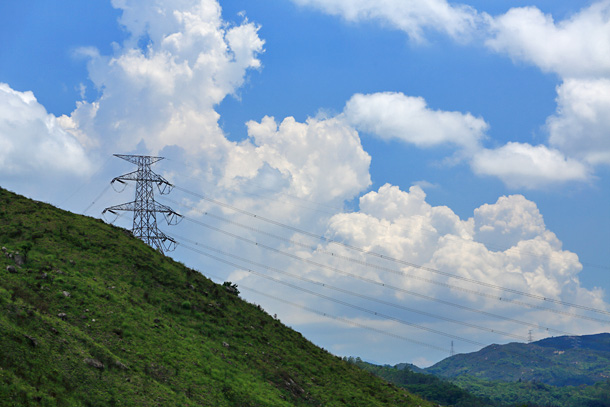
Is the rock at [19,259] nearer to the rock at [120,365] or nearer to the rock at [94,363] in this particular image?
the rock at [120,365]

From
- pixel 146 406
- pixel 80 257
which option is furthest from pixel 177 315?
pixel 146 406

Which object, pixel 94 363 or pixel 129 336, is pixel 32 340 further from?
pixel 129 336

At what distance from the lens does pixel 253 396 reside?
56.5 m

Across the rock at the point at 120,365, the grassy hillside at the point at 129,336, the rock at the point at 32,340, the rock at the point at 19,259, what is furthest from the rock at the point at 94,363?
the rock at the point at 19,259

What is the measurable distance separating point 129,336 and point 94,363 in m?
9.82

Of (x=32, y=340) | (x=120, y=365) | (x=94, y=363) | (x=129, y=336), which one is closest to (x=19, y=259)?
(x=129, y=336)

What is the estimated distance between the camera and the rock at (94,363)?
44.8m

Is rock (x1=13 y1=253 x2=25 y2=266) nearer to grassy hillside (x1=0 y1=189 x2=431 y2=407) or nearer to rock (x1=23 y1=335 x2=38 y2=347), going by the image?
grassy hillside (x1=0 y1=189 x2=431 y2=407)

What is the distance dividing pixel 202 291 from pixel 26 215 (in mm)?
26740

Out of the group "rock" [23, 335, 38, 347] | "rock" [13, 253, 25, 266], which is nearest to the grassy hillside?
"rock" [23, 335, 38, 347]

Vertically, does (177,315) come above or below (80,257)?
below

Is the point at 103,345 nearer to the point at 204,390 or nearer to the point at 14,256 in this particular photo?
the point at 204,390

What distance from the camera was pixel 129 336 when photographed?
180 feet

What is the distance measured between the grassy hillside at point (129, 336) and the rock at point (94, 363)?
0.29 ft
